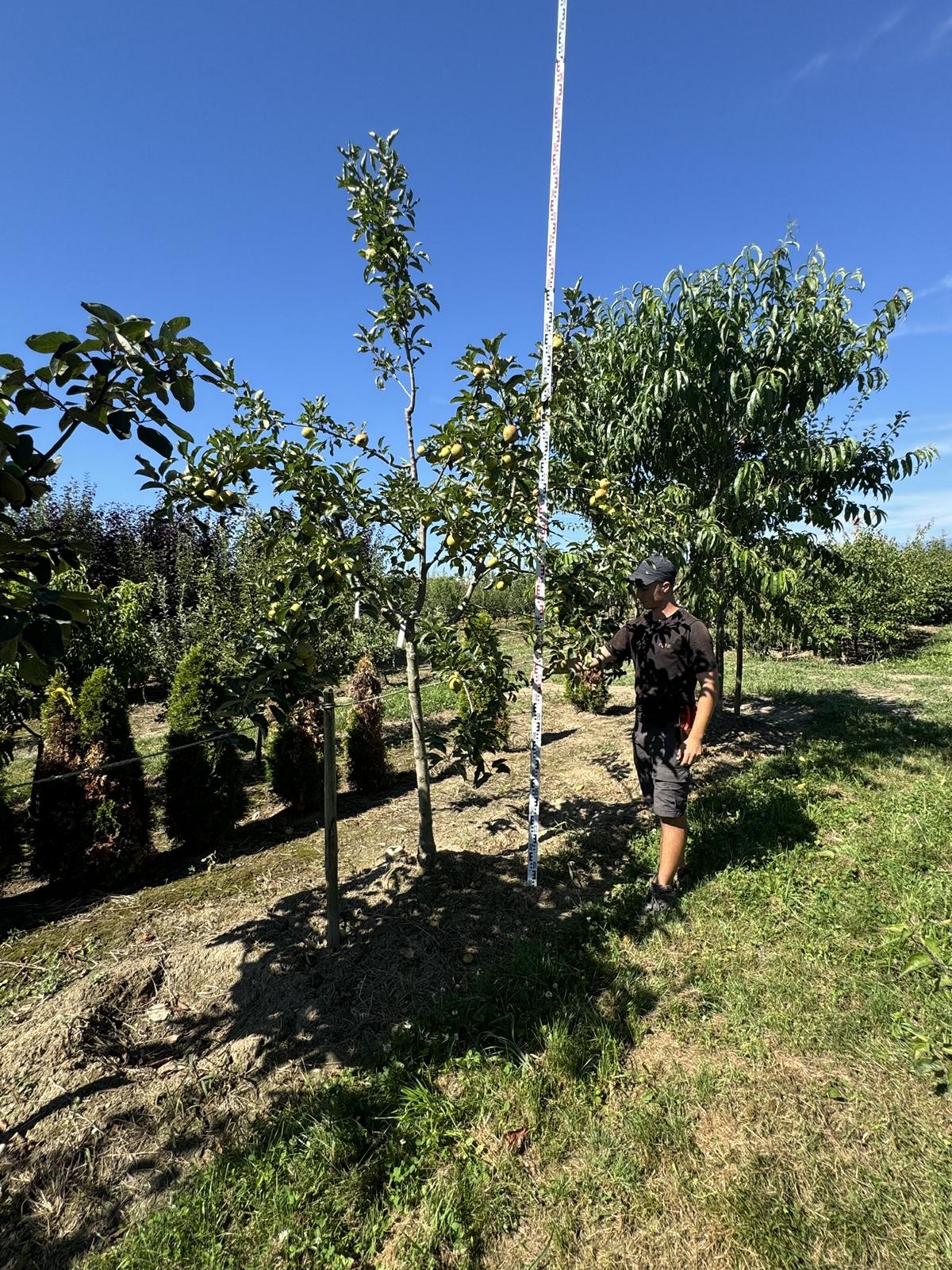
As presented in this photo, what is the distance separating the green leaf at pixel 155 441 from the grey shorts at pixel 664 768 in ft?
9.15

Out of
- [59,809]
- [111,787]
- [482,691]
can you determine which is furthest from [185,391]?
[59,809]

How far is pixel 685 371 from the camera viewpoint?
16.4 feet

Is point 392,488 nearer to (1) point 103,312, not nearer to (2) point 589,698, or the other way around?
(1) point 103,312

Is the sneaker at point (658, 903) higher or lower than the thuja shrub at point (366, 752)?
lower

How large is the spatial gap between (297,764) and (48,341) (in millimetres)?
4121

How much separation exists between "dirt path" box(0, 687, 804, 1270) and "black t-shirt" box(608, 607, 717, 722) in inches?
51.4

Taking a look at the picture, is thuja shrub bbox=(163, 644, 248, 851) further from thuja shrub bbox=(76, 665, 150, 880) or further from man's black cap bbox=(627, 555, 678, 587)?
man's black cap bbox=(627, 555, 678, 587)

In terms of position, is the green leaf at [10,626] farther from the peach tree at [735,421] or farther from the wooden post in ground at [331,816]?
the peach tree at [735,421]

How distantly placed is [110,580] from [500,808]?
1077 cm

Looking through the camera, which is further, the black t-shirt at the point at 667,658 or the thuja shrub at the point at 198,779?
the thuja shrub at the point at 198,779

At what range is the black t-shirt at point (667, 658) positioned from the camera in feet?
10.4

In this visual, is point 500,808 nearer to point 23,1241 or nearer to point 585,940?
point 585,940

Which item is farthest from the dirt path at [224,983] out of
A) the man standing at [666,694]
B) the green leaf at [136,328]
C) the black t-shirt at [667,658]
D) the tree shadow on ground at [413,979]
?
the green leaf at [136,328]

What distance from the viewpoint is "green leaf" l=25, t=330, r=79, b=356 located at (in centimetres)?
139
